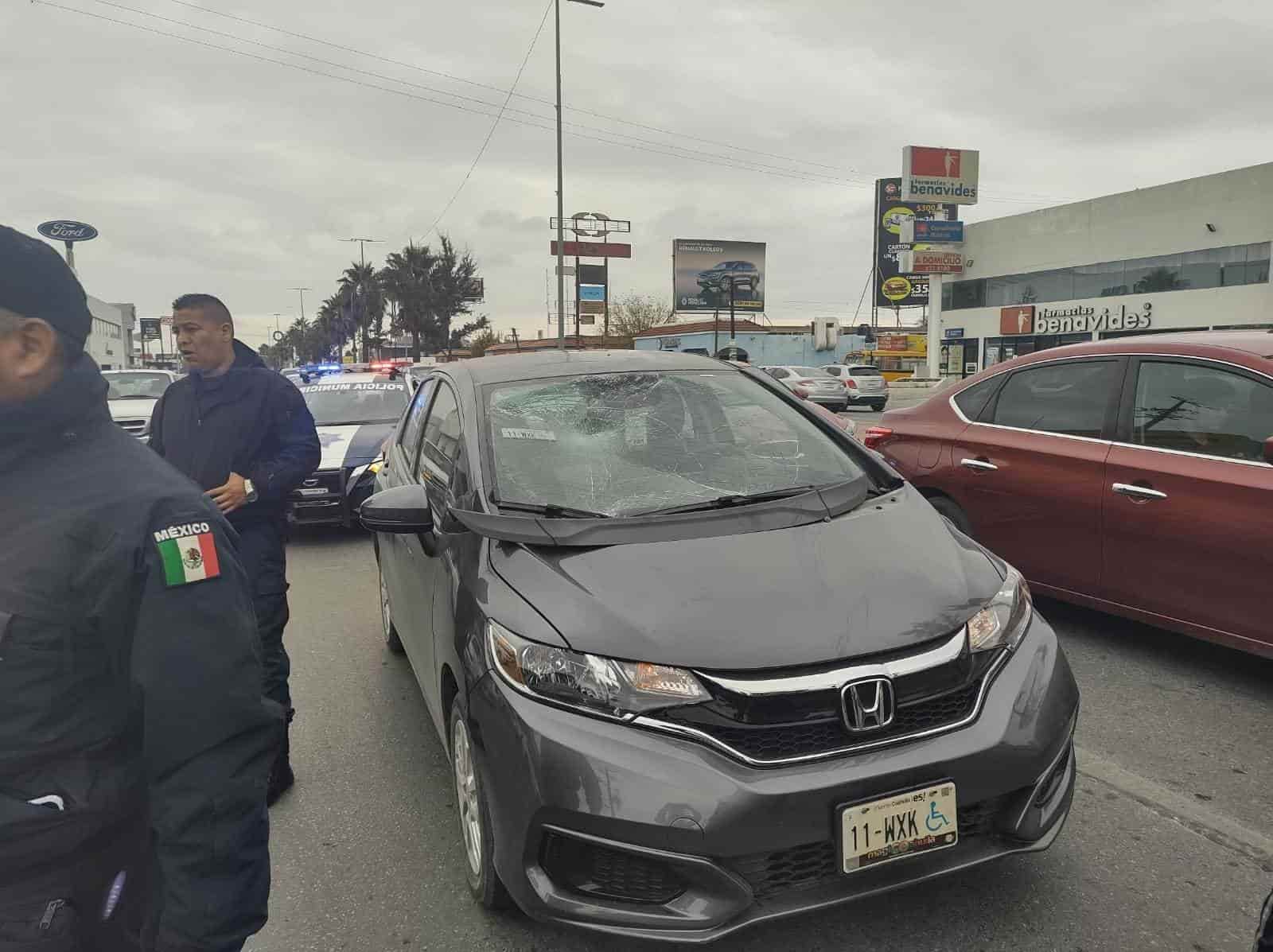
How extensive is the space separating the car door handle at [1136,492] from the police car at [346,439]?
5138mm

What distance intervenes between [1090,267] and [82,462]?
4632 cm

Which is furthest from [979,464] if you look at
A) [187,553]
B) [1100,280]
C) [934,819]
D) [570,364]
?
[1100,280]

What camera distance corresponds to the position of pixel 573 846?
2.13 m

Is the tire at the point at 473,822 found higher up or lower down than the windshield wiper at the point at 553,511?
lower down

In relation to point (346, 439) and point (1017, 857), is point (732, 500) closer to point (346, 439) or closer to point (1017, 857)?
point (1017, 857)

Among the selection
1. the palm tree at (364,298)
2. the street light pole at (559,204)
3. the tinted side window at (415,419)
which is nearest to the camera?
the tinted side window at (415,419)

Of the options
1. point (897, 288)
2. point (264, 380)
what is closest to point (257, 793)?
point (264, 380)

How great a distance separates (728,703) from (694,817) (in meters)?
0.26

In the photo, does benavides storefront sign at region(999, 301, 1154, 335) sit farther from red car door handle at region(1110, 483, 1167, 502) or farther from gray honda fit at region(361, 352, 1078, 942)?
gray honda fit at region(361, 352, 1078, 942)

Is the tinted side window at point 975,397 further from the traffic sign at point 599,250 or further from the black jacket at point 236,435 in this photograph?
the traffic sign at point 599,250

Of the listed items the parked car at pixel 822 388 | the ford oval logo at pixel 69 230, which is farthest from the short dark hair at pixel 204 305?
the parked car at pixel 822 388

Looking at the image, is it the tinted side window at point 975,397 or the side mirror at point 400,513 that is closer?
the side mirror at point 400,513

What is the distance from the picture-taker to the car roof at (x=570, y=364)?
360 centimetres

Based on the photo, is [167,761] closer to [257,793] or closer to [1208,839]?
[257,793]
